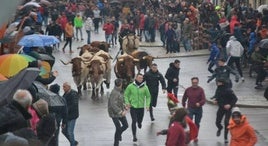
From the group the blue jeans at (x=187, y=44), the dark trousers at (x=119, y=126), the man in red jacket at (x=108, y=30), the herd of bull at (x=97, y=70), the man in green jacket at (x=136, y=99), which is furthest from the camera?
the man in red jacket at (x=108, y=30)

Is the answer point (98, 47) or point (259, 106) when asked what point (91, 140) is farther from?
point (98, 47)

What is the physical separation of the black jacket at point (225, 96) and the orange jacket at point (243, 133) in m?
3.17

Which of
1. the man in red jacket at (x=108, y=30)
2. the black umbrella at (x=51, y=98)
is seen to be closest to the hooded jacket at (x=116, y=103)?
the black umbrella at (x=51, y=98)

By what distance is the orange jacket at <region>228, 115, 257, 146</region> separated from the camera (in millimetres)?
12977

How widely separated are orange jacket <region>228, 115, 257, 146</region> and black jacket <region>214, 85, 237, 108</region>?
10.4 feet

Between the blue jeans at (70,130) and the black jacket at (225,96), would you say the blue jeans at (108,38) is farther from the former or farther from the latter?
the blue jeans at (70,130)

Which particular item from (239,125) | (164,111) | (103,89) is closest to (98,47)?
(103,89)

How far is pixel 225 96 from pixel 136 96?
192cm

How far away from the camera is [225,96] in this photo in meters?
16.3

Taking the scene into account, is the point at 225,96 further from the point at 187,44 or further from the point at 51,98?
the point at 187,44

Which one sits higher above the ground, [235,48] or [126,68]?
[235,48]

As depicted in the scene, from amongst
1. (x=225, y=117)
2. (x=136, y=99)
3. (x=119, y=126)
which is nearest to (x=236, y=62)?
(x=225, y=117)

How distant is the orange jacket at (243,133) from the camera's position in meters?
13.0

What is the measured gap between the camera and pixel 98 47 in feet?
84.6
